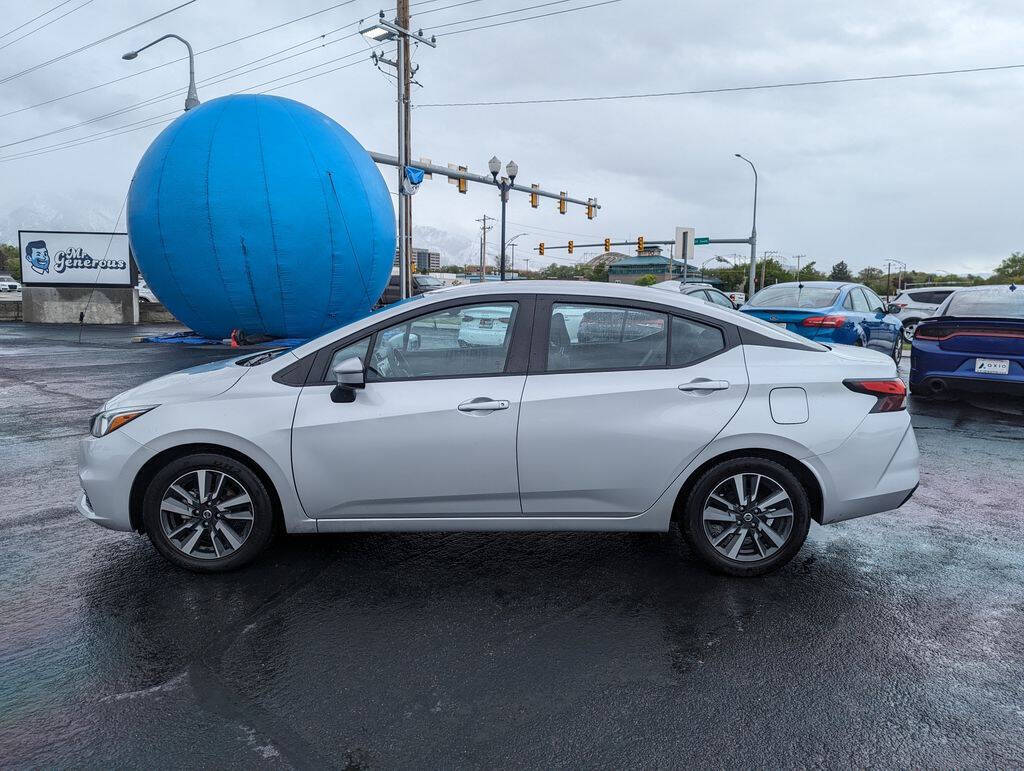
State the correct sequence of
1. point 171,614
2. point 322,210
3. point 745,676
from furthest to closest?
1. point 322,210
2. point 171,614
3. point 745,676

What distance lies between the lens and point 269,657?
3189mm

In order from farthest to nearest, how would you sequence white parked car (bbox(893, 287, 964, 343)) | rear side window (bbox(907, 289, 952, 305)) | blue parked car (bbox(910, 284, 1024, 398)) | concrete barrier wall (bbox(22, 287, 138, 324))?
concrete barrier wall (bbox(22, 287, 138, 324)) < rear side window (bbox(907, 289, 952, 305)) < white parked car (bbox(893, 287, 964, 343)) < blue parked car (bbox(910, 284, 1024, 398))

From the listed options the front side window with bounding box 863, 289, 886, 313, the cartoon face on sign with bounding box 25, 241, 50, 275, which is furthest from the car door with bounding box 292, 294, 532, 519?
the cartoon face on sign with bounding box 25, 241, 50, 275

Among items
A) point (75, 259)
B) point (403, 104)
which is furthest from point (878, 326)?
point (75, 259)

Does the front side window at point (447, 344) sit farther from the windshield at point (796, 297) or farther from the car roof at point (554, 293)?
the windshield at point (796, 297)

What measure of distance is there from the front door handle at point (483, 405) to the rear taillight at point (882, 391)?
184 cm

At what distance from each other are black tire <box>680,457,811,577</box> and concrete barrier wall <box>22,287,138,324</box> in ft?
87.3

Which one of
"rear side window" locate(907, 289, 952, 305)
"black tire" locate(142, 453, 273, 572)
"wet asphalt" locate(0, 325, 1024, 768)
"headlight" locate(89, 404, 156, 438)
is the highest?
"rear side window" locate(907, 289, 952, 305)

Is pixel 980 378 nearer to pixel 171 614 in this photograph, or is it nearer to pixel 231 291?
pixel 171 614

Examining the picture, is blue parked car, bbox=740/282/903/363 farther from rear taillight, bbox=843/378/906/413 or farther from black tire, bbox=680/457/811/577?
black tire, bbox=680/457/811/577

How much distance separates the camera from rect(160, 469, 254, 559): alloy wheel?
395 cm

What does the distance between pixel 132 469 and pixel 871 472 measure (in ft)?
12.9

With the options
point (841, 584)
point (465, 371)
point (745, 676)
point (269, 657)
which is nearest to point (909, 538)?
point (841, 584)

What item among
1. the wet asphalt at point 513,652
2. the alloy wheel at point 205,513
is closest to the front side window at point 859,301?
the wet asphalt at point 513,652
